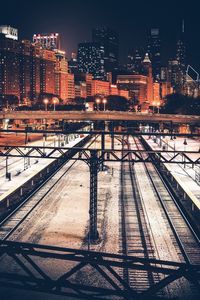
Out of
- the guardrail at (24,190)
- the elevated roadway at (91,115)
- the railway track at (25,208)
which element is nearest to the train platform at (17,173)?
the guardrail at (24,190)

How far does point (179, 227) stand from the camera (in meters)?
26.5

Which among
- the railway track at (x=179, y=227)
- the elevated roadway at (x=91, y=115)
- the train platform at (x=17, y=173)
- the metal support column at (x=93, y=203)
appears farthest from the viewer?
the elevated roadway at (x=91, y=115)

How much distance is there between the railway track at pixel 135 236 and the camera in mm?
18234

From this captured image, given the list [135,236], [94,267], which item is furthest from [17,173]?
[94,267]

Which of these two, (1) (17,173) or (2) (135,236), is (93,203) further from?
(1) (17,173)

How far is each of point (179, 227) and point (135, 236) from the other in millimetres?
3933

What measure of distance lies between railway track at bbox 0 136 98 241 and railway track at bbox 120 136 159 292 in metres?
7.08

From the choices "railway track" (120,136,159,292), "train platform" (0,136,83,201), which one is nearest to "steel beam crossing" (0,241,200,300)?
"railway track" (120,136,159,292)

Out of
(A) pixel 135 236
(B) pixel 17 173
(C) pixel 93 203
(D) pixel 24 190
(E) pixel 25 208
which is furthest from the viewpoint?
(B) pixel 17 173

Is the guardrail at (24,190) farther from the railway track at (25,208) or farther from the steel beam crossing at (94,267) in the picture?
the steel beam crossing at (94,267)

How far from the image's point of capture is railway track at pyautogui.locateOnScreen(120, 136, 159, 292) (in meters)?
18.2

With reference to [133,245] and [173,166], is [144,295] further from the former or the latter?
[173,166]

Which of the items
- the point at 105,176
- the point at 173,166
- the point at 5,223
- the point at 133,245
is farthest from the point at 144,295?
the point at 173,166

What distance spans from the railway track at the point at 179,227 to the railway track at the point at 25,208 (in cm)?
1029
